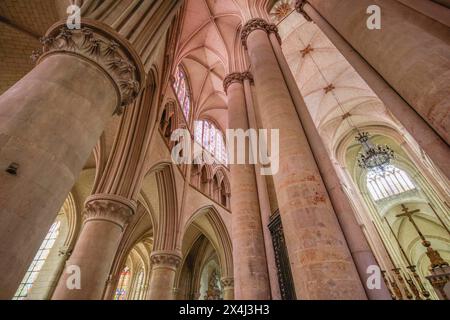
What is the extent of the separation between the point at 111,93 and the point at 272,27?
5.84 meters

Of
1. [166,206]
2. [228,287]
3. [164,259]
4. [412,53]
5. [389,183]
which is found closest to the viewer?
[412,53]

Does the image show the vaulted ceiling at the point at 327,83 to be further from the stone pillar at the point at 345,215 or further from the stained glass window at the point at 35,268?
the stained glass window at the point at 35,268

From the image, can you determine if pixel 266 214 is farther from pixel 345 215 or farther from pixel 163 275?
pixel 163 275

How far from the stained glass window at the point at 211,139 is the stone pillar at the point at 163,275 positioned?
658cm

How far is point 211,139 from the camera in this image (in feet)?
50.4

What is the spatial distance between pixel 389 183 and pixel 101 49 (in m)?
22.5

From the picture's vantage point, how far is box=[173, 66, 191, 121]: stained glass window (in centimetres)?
1235

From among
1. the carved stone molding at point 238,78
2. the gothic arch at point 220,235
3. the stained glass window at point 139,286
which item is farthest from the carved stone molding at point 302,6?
the stained glass window at point 139,286

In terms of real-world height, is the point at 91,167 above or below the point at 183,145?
below

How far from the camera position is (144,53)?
165 inches

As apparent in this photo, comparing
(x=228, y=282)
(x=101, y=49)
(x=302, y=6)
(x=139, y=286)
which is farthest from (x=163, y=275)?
(x=139, y=286)
